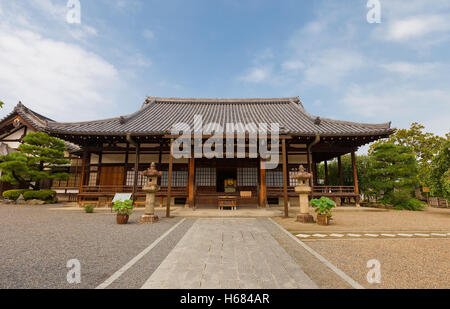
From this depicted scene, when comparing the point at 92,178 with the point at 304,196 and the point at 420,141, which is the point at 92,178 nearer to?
the point at 304,196

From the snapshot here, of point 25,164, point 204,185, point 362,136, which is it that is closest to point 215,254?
point 204,185

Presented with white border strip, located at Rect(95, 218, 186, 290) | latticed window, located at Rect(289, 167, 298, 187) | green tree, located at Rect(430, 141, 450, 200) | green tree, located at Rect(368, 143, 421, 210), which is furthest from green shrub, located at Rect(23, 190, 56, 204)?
green tree, located at Rect(430, 141, 450, 200)

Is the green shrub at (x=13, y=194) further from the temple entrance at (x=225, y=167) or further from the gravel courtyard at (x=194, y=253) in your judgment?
the temple entrance at (x=225, y=167)

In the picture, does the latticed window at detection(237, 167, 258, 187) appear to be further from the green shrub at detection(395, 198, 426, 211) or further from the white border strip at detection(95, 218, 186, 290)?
the green shrub at detection(395, 198, 426, 211)

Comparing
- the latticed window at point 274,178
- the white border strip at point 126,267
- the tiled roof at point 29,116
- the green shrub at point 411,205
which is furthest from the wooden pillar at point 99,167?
the green shrub at point 411,205

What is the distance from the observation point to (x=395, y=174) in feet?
36.5

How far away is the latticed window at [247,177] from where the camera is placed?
1240cm

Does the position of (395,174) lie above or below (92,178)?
above

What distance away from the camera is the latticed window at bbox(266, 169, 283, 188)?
12156mm

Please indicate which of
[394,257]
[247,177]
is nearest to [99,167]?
[247,177]

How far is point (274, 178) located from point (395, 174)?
23.7 ft

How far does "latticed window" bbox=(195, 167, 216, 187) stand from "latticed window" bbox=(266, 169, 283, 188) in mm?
3687

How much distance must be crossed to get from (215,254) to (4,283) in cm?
298
